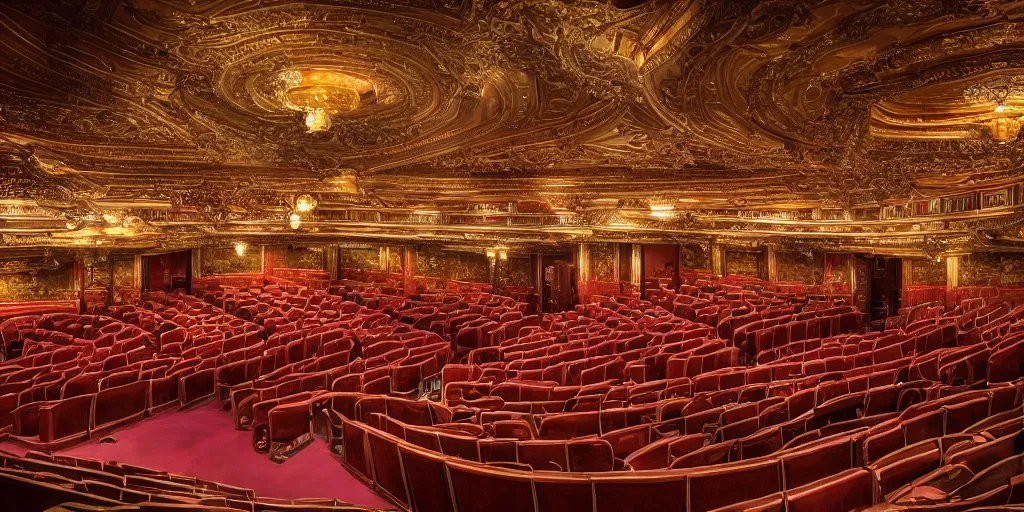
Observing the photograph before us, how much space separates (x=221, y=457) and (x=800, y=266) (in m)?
18.1

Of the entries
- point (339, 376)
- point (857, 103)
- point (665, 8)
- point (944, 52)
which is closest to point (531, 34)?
point (665, 8)

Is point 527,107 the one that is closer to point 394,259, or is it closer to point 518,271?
point 518,271

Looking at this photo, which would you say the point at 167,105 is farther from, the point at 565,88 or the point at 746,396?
the point at 746,396

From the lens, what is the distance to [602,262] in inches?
778

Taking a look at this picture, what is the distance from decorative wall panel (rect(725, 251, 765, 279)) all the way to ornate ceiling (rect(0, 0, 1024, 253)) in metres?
6.29

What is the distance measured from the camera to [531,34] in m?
4.07

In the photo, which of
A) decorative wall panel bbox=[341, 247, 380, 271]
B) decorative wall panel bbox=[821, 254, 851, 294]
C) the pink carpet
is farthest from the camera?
decorative wall panel bbox=[341, 247, 380, 271]

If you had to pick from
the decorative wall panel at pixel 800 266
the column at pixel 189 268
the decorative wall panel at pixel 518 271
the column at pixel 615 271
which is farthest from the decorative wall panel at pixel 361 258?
the decorative wall panel at pixel 800 266

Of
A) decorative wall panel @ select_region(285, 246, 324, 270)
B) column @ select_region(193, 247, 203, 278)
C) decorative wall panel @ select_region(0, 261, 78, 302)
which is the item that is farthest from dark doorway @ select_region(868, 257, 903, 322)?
decorative wall panel @ select_region(0, 261, 78, 302)

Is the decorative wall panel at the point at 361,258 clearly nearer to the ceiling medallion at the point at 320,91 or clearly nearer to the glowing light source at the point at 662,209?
the glowing light source at the point at 662,209

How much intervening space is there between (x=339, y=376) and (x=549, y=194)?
655 cm

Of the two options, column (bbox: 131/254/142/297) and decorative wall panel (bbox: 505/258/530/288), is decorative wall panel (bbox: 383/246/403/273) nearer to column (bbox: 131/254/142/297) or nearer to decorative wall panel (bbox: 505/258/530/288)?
decorative wall panel (bbox: 505/258/530/288)

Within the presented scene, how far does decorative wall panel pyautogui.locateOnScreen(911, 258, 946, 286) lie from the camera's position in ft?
51.8

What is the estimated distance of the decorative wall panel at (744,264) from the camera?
20.2 m
